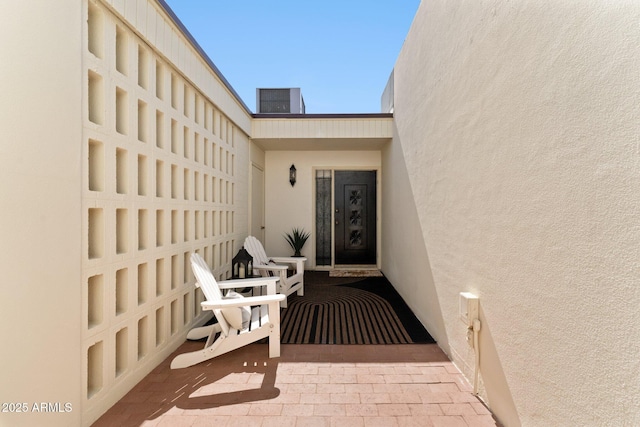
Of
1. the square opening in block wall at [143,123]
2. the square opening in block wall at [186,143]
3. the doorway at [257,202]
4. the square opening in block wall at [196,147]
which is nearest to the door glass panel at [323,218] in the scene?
the doorway at [257,202]

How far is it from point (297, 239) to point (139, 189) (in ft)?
12.6

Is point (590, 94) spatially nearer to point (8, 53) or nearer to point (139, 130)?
point (8, 53)

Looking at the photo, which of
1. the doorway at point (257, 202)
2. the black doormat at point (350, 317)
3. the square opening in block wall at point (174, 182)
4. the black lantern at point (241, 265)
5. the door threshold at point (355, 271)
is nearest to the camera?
the square opening in block wall at point (174, 182)

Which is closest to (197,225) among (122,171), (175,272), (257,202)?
(175,272)

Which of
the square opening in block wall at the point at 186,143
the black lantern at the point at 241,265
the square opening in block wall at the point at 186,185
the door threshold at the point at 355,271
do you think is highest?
the square opening in block wall at the point at 186,143

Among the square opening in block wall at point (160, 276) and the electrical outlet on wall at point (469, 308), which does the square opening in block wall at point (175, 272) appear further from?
the electrical outlet on wall at point (469, 308)

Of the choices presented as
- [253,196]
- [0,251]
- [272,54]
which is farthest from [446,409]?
[272,54]

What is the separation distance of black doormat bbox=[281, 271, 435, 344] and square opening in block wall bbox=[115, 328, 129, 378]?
1.31 m

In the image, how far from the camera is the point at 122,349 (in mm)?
1946

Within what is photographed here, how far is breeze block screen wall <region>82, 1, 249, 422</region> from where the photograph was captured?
173 centimetres

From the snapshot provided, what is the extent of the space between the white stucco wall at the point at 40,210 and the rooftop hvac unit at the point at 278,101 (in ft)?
18.4

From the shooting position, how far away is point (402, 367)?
2312mm

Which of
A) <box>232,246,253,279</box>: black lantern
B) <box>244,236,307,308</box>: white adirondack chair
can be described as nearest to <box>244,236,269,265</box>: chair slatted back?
<box>244,236,307,308</box>: white adirondack chair

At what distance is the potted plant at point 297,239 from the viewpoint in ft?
19.1
